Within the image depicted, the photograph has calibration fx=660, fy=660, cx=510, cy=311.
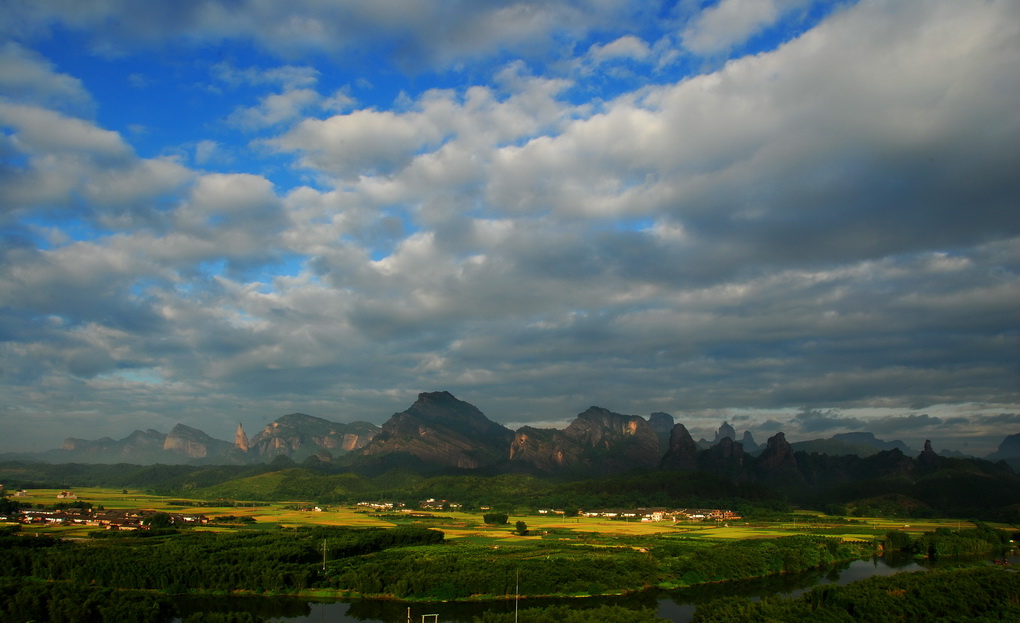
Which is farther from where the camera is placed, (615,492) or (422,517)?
(615,492)

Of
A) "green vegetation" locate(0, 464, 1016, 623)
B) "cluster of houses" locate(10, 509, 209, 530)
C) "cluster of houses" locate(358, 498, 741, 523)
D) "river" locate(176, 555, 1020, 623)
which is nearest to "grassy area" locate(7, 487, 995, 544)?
"green vegetation" locate(0, 464, 1016, 623)

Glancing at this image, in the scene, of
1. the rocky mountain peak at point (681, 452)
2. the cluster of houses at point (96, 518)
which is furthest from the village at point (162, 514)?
the rocky mountain peak at point (681, 452)

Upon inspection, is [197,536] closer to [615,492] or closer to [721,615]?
[721,615]

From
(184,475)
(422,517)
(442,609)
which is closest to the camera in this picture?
(442,609)

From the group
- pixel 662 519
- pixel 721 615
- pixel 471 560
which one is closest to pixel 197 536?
pixel 471 560

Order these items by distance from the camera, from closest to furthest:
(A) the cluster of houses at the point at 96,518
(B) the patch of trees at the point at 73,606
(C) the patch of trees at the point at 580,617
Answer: (C) the patch of trees at the point at 580,617
(B) the patch of trees at the point at 73,606
(A) the cluster of houses at the point at 96,518

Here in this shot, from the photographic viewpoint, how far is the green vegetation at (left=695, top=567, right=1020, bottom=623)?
33812 millimetres

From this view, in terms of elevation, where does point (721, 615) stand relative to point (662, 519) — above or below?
above

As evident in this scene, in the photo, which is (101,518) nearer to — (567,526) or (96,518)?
(96,518)

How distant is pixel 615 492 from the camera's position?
134 m

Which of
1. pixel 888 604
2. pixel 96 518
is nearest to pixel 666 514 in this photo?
pixel 888 604

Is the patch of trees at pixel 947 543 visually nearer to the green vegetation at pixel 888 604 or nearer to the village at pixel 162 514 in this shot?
the green vegetation at pixel 888 604

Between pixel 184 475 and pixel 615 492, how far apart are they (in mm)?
132444

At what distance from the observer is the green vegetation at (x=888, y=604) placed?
1331 inches
